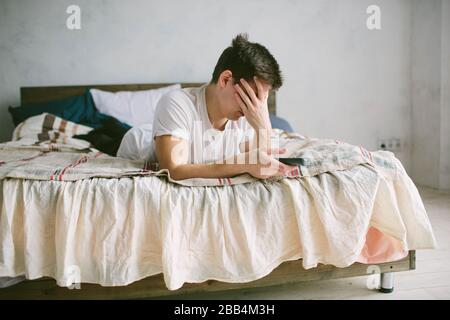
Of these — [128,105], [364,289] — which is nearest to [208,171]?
[364,289]

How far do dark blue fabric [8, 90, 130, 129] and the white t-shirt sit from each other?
115cm

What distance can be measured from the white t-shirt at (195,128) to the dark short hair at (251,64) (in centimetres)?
16

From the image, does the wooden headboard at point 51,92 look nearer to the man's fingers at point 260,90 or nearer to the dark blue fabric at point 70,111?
the dark blue fabric at point 70,111

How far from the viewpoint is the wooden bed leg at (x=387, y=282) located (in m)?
1.46

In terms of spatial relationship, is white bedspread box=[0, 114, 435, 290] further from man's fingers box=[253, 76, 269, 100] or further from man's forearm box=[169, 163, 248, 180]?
man's fingers box=[253, 76, 269, 100]

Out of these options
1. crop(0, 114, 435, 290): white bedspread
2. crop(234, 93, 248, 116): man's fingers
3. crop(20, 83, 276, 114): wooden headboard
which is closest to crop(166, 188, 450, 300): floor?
crop(0, 114, 435, 290): white bedspread

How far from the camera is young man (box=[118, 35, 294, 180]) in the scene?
129 cm

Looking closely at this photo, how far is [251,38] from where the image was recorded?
3094 millimetres

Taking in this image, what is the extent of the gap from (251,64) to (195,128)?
0.92ft

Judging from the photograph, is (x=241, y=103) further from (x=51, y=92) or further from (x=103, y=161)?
(x=51, y=92)

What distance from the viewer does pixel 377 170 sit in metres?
1.33

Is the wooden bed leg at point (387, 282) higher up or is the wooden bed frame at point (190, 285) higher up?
the wooden bed frame at point (190, 285)

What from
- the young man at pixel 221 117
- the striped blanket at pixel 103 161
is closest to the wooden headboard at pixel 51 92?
the striped blanket at pixel 103 161
